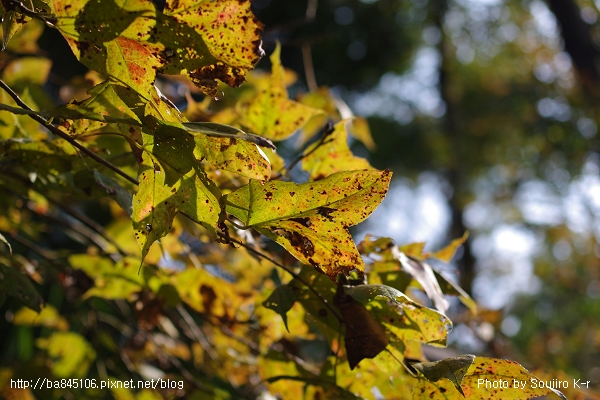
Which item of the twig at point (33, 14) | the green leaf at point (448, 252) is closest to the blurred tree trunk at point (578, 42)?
the green leaf at point (448, 252)

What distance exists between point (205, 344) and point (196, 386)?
0.14m

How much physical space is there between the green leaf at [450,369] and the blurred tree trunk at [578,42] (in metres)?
2.80

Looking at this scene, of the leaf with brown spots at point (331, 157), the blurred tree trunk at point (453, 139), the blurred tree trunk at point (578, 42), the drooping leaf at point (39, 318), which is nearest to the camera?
the leaf with brown spots at point (331, 157)

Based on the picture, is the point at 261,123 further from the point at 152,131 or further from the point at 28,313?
the point at 28,313

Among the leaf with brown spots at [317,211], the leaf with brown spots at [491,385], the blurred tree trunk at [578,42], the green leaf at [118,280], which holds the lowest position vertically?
the blurred tree trunk at [578,42]

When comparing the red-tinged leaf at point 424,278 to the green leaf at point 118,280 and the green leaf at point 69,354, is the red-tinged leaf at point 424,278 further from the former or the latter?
the green leaf at point 69,354

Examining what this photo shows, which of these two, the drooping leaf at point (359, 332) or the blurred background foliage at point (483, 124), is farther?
the blurred background foliage at point (483, 124)

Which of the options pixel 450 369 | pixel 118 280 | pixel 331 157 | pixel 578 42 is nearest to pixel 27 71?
pixel 118 280

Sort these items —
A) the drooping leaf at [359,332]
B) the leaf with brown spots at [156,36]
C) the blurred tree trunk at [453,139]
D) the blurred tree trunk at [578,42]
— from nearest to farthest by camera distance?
the leaf with brown spots at [156,36], the drooping leaf at [359,332], the blurred tree trunk at [578,42], the blurred tree trunk at [453,139]

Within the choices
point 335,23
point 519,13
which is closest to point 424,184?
point 519,13

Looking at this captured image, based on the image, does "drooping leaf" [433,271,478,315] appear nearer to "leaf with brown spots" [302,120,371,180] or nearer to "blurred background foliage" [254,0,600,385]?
"leaf with brown spots" [302,120,371,180]

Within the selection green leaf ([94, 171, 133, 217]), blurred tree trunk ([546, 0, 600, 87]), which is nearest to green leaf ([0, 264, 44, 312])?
green leaf ([94, 171, 133, 217])

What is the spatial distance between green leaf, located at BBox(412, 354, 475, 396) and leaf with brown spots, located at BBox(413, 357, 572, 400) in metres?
0.04

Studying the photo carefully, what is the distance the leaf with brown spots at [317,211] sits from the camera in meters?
0.34
